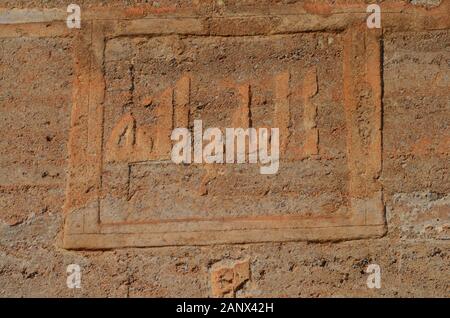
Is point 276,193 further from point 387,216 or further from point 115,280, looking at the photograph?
point 115,280

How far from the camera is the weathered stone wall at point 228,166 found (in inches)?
145

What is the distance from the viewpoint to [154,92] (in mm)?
3801

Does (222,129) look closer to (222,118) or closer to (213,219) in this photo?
(222,118)

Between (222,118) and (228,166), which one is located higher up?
(222,118)

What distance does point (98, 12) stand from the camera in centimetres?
386

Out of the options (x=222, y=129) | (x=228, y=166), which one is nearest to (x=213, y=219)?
(x=228, y=166)

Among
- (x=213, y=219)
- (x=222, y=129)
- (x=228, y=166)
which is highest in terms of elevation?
A: (x=222, y=129)

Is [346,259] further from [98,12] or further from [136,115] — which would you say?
[98,12]

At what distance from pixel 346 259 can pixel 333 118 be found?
2.12ft

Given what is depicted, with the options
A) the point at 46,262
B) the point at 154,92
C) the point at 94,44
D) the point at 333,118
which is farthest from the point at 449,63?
the point at 46,262

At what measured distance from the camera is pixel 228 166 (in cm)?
374

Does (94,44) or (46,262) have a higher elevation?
(94,44)

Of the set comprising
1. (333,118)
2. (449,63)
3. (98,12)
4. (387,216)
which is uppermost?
(98,12)

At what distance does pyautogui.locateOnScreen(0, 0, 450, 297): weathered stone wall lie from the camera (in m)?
3.68
